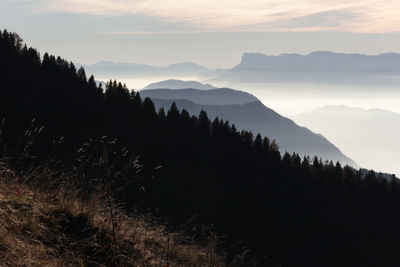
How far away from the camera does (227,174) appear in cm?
9606

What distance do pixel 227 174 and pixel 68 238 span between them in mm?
91126

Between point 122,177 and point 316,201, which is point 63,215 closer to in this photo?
point 122,177

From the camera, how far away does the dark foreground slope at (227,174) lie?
82.9 meters

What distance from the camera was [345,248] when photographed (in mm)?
86312

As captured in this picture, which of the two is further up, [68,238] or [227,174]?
[68,238]

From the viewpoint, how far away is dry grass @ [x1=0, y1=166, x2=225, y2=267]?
502cm

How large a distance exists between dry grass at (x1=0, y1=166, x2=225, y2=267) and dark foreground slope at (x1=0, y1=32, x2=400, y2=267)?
71.2 meters

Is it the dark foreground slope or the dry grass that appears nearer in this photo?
the dry grass

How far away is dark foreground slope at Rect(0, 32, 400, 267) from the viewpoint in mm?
82875

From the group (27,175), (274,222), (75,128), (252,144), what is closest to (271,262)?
(274,222)

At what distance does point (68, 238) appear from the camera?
5746mm

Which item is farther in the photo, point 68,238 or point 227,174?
point 227,174

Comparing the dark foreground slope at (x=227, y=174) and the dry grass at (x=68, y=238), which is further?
the dark foreground slope at (x=227, y=174)

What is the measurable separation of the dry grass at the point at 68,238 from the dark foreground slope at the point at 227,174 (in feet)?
234
